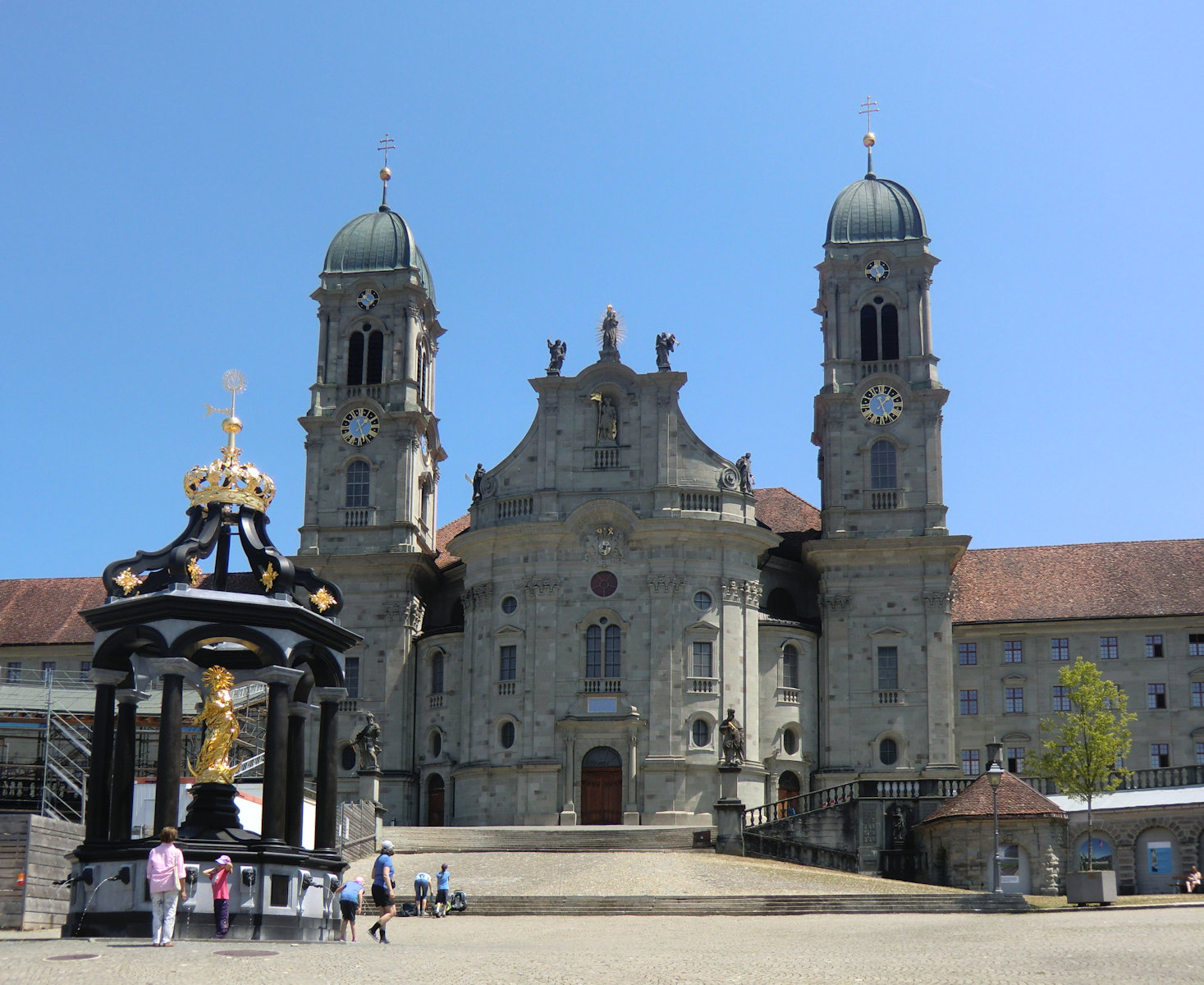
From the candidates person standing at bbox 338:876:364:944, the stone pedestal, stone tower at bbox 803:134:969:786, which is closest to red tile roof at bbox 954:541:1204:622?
stone tower at bbox 803:134:969:786

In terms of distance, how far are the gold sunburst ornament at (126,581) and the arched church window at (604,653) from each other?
35471mm

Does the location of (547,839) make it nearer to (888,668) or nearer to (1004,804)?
(1004,804)

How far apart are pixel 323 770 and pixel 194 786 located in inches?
112

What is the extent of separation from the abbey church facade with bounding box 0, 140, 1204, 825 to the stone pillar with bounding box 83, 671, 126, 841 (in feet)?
105

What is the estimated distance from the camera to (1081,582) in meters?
70.6

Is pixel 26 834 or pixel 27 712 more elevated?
pixel 27 712

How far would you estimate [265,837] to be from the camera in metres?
27.6

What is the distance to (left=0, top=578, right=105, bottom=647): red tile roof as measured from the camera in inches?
3004

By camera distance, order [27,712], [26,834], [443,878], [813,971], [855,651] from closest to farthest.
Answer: [813,971] < [26,834] < [443,878] < [27,712] < [855,651]

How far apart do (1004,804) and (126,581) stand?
3069cm

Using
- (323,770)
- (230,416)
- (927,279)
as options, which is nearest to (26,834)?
(323,770)

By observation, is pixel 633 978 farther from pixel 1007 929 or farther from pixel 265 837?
pixel 1007 929

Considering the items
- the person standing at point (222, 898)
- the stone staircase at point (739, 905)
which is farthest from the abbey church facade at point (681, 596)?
the person standing at point (222, 898)

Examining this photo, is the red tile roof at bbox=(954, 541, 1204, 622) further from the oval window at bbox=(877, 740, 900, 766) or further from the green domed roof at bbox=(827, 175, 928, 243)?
the green domed roof at bbox=(827, 175, 928, 243)
